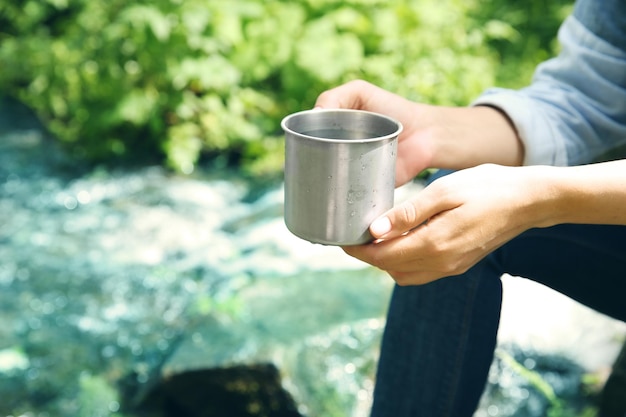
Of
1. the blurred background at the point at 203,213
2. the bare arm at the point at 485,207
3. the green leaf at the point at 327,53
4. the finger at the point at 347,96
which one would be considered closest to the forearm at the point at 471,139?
the finger at the point at 347,96

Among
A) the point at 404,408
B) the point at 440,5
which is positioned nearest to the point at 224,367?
the point at 404,408

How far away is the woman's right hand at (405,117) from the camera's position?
5.37 feet

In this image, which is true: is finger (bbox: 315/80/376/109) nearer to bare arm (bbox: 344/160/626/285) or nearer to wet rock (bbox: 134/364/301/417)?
bare arm (bbox: 344/160/626/285)

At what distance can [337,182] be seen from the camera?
47.4 inches

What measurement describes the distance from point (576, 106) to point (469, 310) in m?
0.56

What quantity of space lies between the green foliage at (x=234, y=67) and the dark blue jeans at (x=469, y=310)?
9.00 feet

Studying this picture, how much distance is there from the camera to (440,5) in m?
5.08

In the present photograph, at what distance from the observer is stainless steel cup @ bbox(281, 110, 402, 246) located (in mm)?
1185

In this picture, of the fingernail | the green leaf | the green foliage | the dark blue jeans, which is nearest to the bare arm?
the fingernail

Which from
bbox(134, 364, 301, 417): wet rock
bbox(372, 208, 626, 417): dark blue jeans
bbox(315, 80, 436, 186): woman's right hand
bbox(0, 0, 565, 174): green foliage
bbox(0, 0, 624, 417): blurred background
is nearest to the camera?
bbox(372, 208, 626, 417): dark blue jeans

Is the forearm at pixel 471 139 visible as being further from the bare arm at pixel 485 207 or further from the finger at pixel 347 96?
the bare arm at pixel 485 207

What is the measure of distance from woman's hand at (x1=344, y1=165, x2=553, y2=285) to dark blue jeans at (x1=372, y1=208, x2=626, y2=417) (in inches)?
9.3

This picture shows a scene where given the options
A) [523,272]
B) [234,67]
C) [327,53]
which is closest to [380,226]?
[523,272]

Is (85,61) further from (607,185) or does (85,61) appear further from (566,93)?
(607,185)
